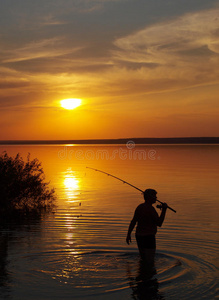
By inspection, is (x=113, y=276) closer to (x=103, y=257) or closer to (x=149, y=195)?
(x=103, y=257)

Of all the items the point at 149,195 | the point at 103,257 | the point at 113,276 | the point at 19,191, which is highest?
the point at 19,191

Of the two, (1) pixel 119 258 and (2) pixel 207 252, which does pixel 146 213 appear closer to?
(1) pixel 119 258

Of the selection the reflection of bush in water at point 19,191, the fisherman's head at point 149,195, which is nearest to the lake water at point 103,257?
the reflection of bush in water at point 19,191

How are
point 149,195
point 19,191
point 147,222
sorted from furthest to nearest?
point 19,191 < point 147,222 < point 149,195

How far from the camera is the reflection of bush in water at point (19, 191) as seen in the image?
17625 millimetres

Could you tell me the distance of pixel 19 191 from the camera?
1912cm

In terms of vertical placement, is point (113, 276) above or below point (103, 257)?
below

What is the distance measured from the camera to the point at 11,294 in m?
8.14

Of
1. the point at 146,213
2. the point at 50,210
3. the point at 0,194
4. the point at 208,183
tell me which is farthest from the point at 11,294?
the point at 208,183

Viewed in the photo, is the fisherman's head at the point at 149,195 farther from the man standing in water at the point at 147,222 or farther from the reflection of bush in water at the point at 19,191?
the reflection of bush in water at the point at 19,191

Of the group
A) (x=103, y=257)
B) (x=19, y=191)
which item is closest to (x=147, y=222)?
(x=103, y=257)

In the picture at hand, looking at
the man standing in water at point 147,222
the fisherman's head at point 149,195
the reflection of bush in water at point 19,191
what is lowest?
the man standing in water at point 147,222

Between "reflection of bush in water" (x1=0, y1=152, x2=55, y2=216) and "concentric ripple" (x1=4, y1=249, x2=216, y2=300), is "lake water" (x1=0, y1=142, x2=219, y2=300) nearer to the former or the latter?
"concentric ripple" (x1=4, y1=249, x2=216, y2=300)

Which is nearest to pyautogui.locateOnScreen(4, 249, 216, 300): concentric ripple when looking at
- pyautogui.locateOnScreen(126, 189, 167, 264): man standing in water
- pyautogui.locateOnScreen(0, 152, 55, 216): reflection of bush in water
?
pyautogui.locateOnScreen(126, 189, 167, 264): man standing in water
